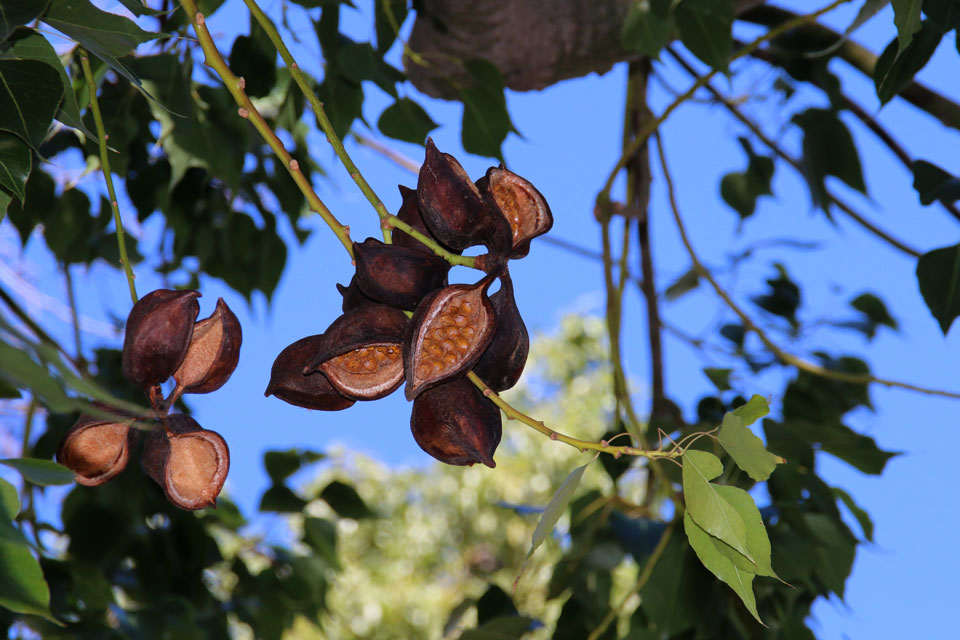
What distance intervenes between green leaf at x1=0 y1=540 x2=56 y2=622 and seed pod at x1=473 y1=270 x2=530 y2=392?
404 mm

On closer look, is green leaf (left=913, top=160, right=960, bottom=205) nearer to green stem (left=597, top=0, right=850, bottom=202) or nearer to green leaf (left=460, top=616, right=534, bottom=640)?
green stem (left=597, top=0, right=850, bottom=202)

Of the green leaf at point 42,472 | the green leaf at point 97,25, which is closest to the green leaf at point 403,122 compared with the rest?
the green leaf at point 97,25

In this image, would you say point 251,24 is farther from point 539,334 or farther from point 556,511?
point 539,334

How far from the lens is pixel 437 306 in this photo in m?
0.63

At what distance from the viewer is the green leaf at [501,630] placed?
1.33 m

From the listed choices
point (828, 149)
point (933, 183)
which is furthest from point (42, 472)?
point (828, 149)

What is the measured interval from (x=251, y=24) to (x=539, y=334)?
5.82 m

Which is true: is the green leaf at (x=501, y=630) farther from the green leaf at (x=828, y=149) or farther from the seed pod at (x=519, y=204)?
the green leaf at (x=828, y=149)

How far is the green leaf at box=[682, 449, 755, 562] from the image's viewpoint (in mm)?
608

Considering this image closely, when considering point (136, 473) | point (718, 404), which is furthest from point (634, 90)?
point (136, 473)

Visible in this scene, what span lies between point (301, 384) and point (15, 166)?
306mm

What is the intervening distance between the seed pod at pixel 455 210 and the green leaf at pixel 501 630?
0.80 meters

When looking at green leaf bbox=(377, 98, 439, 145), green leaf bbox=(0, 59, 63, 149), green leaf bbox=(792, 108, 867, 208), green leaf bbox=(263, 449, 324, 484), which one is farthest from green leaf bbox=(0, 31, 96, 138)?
green leaf bbox=(792, 108, 867, 208)

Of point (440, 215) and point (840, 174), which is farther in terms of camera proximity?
point (840, 174)
